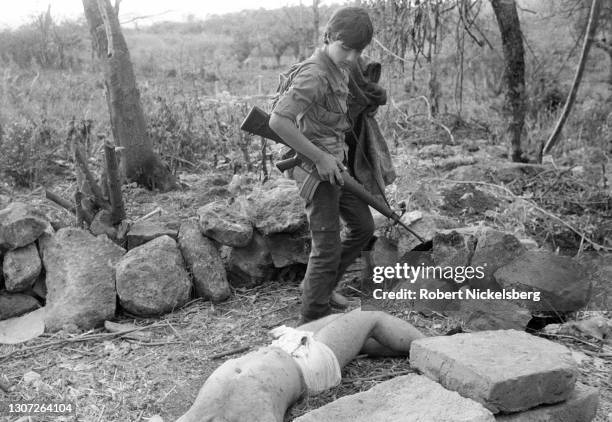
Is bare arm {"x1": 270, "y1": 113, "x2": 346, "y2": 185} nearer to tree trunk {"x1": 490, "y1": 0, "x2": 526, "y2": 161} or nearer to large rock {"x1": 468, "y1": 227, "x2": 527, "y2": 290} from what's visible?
large rock {"x1": 468, "y1": 227, "x2": 527, "y2": 290}

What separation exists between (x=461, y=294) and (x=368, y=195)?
77 cm

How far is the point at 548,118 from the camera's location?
27.8 ft

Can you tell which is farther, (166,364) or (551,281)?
(551,281)

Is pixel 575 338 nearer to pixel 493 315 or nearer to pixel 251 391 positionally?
pixel 493 315

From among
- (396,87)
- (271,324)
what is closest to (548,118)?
(396,87)

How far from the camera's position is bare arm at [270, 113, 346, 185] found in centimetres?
276

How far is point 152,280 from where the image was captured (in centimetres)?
350

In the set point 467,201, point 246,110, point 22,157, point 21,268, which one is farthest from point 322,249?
point 246,110

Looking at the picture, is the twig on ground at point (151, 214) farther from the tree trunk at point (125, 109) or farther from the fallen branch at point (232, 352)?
the fallen branch at point (232, 352)

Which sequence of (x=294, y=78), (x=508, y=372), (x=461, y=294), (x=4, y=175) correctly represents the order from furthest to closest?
(x=4, y=175) → (x=461, y=294) → (x=294, y=78) → (x=508, y=372)

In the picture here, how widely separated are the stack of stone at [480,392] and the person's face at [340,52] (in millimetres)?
1293

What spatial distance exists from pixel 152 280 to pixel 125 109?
1828mm

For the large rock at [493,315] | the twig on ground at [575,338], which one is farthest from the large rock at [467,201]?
the twig on ground at [575,338]

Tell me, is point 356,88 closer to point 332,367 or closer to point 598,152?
point 332,367
